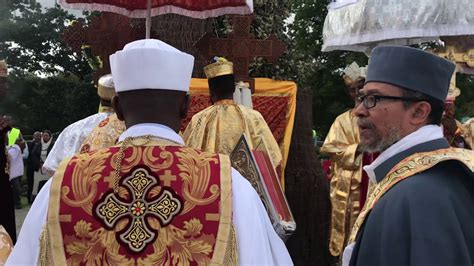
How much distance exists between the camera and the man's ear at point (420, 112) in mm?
2326

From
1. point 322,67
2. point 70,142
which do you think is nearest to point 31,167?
point 70,142

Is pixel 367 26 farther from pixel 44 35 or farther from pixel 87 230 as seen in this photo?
pixel 44 35

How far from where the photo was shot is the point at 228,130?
5.41 m

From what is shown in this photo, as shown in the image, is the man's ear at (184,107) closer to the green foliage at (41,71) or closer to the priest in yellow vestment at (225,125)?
the priest in yellow vestment at (225,125)

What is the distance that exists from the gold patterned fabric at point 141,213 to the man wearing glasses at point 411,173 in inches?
20.2

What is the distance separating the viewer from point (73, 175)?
228 centimetres

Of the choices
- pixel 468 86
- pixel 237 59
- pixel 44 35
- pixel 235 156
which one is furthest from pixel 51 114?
pixel 235 156

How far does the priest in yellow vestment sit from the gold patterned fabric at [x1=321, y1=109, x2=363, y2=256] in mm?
1187

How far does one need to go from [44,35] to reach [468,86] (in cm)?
2352

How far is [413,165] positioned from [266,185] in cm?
144

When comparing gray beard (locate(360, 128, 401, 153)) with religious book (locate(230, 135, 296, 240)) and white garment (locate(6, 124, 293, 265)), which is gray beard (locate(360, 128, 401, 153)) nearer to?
white garment (locate(6, 124, 293, 265))

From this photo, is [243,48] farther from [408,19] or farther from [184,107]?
[184,107]

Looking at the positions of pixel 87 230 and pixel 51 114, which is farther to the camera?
pixel 51 114

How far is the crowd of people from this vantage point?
6.95 feet
